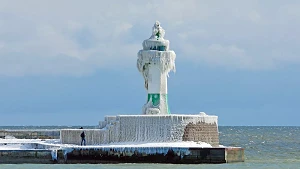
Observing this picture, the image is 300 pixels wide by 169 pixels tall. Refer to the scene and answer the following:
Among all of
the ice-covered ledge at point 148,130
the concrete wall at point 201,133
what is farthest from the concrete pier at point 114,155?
the concrete wall at point 201,133

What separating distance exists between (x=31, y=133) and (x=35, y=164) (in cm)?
1056

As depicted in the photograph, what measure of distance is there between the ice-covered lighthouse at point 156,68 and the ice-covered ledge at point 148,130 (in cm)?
188

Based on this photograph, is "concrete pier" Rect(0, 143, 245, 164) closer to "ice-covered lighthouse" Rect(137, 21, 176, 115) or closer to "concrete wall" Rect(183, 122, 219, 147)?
"concrete wall" Rect(183, 122, 219, 147)

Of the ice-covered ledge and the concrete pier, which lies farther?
the ice-covered ledge

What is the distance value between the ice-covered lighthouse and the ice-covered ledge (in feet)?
6.16

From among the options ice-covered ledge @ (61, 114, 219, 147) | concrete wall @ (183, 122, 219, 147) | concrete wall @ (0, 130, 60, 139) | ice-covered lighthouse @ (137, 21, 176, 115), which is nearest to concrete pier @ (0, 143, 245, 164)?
ice-covered ledge @ (61, 114, 219, 147)

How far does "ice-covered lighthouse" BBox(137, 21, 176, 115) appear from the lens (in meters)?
42.9

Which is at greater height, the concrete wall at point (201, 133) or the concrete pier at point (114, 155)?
the concrete wall at point (201, 133)

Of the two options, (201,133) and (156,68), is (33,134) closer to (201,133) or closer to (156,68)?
(156,68)

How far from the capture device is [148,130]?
40.9 metres

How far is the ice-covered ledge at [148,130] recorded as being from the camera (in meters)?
40.8

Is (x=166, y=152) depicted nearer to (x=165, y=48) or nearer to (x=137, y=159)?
(x=137, y=159)

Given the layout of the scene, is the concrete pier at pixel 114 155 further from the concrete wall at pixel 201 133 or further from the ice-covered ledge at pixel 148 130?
the concrete wall at pixel 201 133

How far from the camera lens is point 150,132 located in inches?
1609
